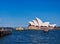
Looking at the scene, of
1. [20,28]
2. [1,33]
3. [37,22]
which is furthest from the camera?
[20,28]

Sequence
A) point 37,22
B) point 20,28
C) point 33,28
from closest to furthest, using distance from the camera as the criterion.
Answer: point 37,22 → point 33,28 → point 20,28

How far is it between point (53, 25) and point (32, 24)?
2147 cm

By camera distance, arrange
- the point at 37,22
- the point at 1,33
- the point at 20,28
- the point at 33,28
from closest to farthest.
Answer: the point at 1,33
the point at 37,22
the point at 33,28
the point at 20,28

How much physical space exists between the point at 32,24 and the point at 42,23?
644 cm

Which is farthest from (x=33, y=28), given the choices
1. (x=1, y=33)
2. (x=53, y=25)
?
(x=1, y=33)

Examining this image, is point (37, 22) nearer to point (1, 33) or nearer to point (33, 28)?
point (33, 28)

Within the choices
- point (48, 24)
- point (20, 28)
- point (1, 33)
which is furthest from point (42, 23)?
point (1, 33)

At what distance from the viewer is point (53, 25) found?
5778 inches

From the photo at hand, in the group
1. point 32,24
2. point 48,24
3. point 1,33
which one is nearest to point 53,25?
point 48,24

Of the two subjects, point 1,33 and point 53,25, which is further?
point 53,25

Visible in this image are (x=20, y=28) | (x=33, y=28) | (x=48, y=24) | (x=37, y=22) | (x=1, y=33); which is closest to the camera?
(x=1, y=33)

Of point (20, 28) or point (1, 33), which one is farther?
point (20, 28)

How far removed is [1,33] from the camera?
52.1 meters

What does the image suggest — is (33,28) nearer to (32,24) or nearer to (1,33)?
(32,24)
